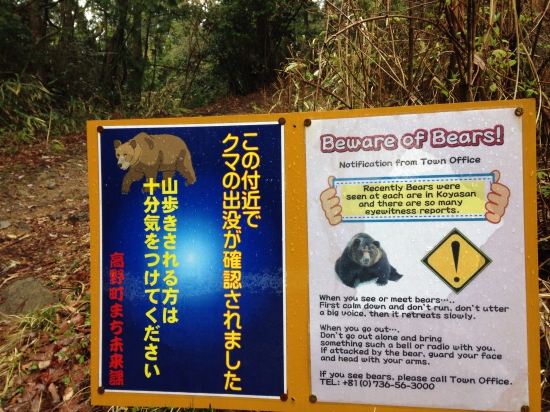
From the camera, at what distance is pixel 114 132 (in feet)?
6.96

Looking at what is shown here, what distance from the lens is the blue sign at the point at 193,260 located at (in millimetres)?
1997

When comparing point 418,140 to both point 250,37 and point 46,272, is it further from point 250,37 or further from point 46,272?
point 250,37

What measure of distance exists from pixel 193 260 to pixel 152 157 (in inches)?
19.1

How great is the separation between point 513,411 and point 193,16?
36.0 feet

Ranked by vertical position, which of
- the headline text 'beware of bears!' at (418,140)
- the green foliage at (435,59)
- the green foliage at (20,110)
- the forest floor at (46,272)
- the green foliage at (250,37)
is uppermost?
the green foliage at (250,37)

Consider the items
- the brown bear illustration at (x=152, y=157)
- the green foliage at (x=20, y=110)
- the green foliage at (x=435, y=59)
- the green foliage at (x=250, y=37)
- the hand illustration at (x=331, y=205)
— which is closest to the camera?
the hand illustration at (x=331, y=205)

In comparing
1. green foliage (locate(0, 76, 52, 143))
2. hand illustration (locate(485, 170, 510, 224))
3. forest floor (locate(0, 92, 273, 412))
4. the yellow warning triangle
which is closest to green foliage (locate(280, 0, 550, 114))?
hand illustration (locate(485, 170, 510, 224))

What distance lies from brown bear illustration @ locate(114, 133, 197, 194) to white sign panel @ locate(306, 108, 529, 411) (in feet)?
1.80

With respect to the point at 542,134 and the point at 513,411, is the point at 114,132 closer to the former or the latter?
the point at 513,411

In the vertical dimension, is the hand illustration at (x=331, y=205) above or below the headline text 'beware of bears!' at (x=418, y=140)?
below

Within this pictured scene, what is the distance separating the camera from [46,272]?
158 inches

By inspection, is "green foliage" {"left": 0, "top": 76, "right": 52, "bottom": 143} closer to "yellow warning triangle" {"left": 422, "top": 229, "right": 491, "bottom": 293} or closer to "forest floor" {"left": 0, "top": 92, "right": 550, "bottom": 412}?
"forest floor" {"left": 0, "top": 92, "right": 550, "bottom": 412}

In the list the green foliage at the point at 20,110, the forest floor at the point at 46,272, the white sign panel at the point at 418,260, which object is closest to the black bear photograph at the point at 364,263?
the white sign panel at the point at 418,260

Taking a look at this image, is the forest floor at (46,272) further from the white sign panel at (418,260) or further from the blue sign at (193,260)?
→ the white sign panel at (418,260)
